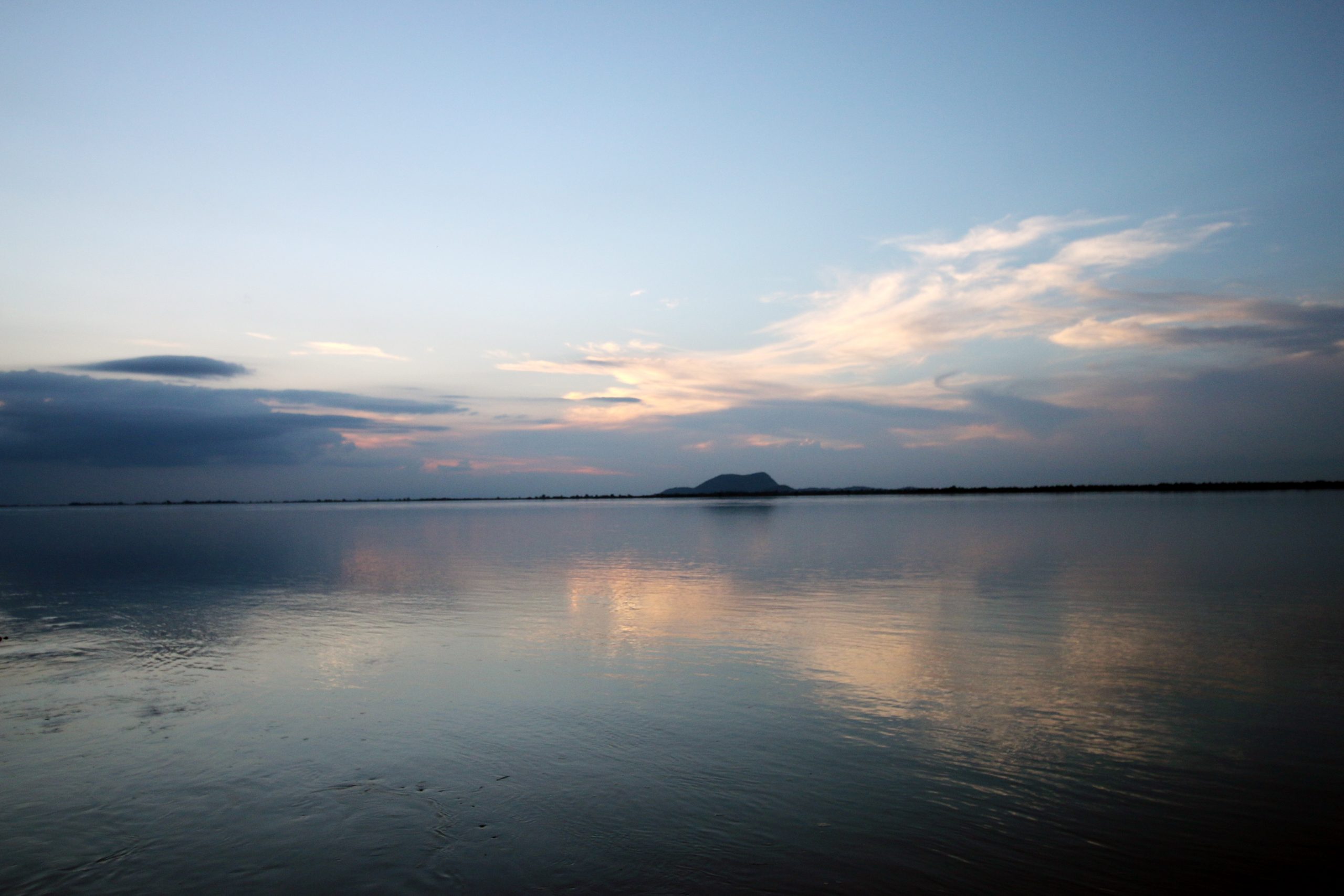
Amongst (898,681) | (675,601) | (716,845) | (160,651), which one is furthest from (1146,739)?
(160,651)

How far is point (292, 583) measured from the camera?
1014 inches

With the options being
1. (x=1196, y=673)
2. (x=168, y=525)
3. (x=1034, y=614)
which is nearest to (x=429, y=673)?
(x=1196, y=673)

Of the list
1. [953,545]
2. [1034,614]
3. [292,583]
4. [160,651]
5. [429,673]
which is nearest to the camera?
[429,673]

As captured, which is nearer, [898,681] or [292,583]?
[898,681]

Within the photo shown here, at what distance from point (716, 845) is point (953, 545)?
34.5 metres

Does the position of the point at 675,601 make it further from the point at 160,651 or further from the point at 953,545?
the point at 953,545

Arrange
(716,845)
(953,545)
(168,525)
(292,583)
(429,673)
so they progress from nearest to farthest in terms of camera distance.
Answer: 1. (716,845)
2. (429,673)
3. (292,583)
4. (953,545)
5. (168,525)

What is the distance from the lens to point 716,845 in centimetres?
646

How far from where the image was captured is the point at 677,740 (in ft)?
30.3

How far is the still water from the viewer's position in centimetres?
Answer: 623

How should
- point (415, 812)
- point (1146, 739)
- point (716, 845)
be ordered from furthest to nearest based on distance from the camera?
point (1146, 739), point (415, 812), point (716, 845)

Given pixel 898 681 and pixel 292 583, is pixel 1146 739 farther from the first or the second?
pixel 292 583

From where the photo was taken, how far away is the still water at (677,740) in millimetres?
6230

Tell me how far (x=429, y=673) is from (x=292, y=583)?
15.8m
